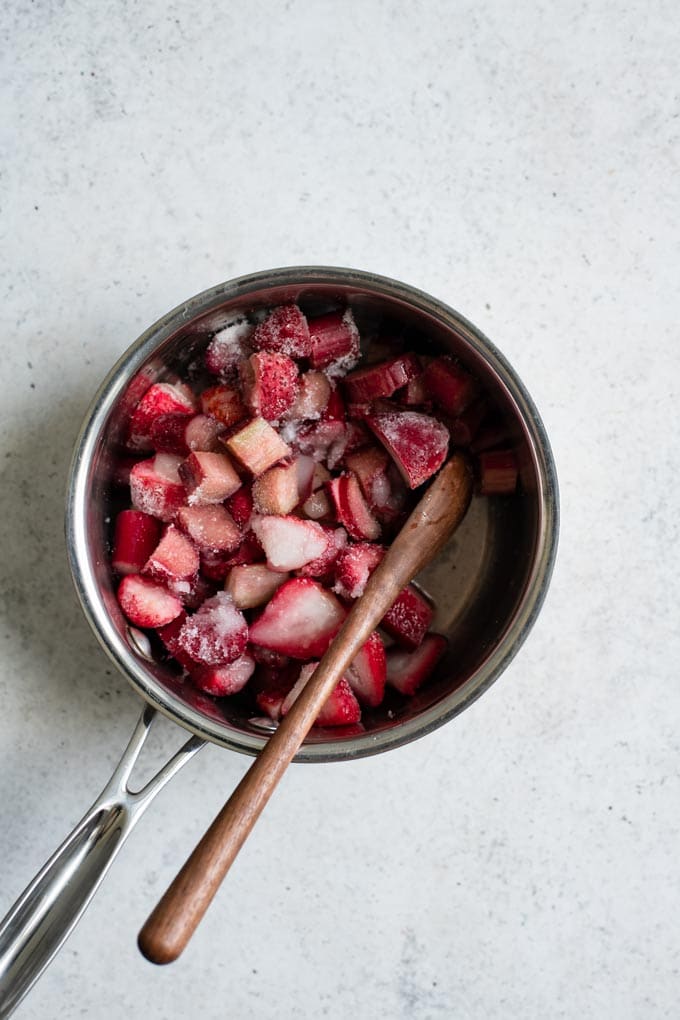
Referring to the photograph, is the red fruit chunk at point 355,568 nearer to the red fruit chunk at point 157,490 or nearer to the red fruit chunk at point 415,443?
the red fruit chunk at point 415,443

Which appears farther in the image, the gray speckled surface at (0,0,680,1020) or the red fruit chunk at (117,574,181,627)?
the gray speckled surface at (0,0,680,1020)

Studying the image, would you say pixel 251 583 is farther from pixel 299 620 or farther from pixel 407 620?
pixel 407 620

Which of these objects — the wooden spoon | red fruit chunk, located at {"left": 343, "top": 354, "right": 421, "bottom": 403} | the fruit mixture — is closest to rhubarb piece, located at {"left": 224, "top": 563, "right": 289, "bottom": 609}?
the fruit mixture

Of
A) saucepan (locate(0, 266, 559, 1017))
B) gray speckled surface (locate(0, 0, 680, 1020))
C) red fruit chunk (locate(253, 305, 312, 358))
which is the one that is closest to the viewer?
saucepan (locate(0, 266, 559, 1017))

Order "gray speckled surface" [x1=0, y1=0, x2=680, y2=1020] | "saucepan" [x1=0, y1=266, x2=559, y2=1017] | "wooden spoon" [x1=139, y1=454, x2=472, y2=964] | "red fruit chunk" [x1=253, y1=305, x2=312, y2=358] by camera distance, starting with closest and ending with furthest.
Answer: "wooden spoon" [x1=139, y1=454, x2=472, y2=964]
"saucepan" [x1=0, y1=266, x2=559, y2=1017]
"red fruit chunk" [x1=253, y1=305, x2=312, y2=358]
"gray speckled surface" [x1=0, y1=0, x2=680, y2=1020]

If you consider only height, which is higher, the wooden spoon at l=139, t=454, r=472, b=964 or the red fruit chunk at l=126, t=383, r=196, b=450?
the red fruit chunk at l=126, t=383, r=196, b=450

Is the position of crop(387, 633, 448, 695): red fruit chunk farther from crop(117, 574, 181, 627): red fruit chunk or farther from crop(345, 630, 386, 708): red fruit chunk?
crop(117, 574, 181, 627): red fruit chunk

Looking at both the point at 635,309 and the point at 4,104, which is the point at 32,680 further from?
the point at 635,309

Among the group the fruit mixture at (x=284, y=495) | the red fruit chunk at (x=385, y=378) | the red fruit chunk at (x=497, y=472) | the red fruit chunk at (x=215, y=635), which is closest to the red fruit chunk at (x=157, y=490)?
the fruit mixture at (x=284, y=495)
